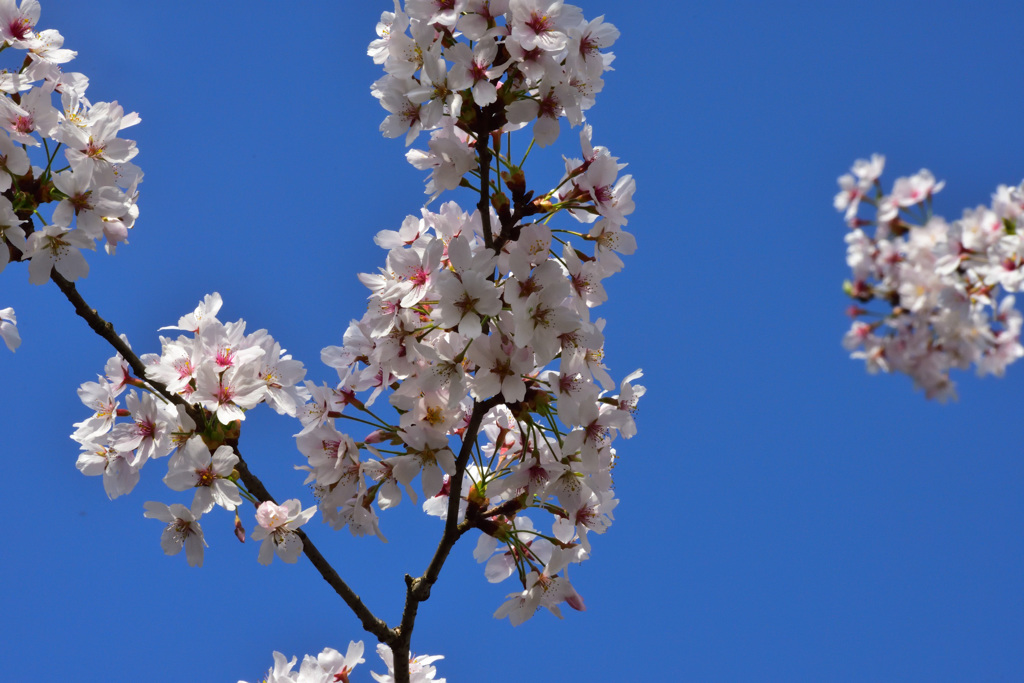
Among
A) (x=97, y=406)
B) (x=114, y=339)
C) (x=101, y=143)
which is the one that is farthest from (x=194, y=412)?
(x=101, y=143)

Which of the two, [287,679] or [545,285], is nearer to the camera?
[545,285]

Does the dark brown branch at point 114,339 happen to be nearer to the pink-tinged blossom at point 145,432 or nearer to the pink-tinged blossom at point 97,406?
the pink-tinged blossom at point 145,432

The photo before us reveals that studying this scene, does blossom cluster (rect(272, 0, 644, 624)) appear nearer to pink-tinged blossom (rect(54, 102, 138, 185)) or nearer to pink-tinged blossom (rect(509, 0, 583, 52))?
pink-tinged blossom (rect(509, 0, 583, 52))

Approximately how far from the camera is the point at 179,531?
2.24 m

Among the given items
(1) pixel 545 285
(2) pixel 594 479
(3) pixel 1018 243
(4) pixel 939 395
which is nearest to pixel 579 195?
(1) pixel 545 285

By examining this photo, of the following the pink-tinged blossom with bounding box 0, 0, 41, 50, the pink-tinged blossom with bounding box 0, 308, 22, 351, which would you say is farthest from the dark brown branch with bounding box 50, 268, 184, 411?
the pink-tinged blossom with bounding box 0, 0, 41, 50

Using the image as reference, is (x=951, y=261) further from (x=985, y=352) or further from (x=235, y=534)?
(x=235, y=534)

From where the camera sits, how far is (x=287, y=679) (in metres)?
2.71

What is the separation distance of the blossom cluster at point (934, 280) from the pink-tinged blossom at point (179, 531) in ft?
12.1

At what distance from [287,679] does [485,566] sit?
2.72 feet

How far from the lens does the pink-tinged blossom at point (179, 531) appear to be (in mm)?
2205

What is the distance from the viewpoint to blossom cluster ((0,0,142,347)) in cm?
235

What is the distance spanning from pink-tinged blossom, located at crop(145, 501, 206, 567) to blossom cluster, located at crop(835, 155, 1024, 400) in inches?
146

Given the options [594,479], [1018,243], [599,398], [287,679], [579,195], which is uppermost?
[1018,243]
